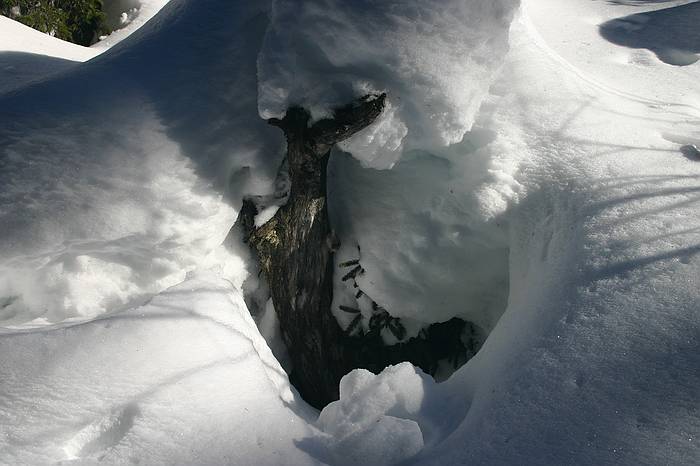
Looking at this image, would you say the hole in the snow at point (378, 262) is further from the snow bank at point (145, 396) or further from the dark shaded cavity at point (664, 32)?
the dark shaded cavity at point (664, 32)

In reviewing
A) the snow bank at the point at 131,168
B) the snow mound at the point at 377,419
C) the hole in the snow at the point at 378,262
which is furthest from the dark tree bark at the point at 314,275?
the snow mound at the point at 377,419

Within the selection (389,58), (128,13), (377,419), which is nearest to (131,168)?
(389,58)

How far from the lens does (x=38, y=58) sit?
9.96ft

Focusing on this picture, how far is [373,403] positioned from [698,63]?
10.9ft

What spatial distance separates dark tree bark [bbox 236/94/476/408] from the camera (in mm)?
1959

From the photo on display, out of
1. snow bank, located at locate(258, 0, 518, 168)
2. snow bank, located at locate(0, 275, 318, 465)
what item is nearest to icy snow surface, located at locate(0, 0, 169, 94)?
snow bank, located at locate(258, 0, 518, 168)

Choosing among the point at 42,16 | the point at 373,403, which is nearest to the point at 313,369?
the point at 373,403

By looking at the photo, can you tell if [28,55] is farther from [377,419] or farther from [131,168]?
[377,419]

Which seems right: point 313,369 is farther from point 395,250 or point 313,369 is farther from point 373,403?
point 373,403

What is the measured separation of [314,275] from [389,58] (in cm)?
96

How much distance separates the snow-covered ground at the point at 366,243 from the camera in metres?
1.33

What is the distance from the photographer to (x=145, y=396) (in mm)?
1409

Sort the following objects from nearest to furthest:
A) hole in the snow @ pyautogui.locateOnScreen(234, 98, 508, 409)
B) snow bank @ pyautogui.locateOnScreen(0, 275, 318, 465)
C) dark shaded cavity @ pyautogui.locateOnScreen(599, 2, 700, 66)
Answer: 1. snow bank @ pyautogui.locateOnScreen(0, 275, 318, 465)
2. hole in the snow @ pyautogui.locateOnScreen(234, 98, 508, 409)
3. dark shaded cavity @ pyautogui.locateOnScreen(599, 2, 700, 66)

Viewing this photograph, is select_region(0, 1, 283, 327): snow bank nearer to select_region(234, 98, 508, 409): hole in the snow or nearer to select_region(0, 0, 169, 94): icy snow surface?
select_region(234, 98, 508, 409): hole in the snow
